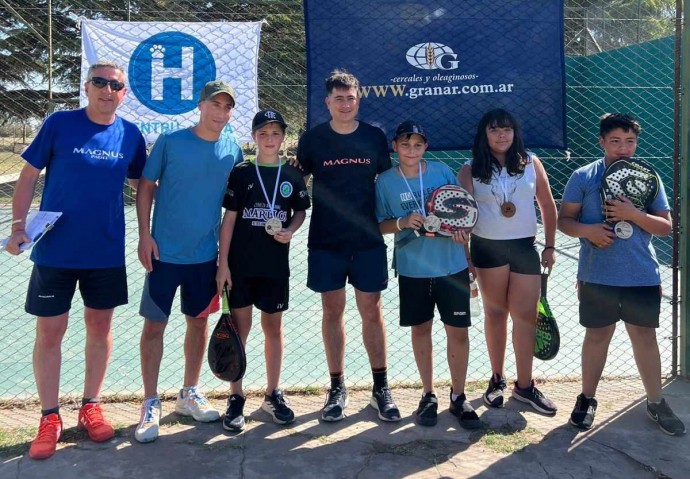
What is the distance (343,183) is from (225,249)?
2.45 ft

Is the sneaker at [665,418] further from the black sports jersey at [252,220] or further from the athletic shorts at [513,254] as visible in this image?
the black sports jersey at [252,220]

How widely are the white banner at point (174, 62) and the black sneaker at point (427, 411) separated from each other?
337 cm

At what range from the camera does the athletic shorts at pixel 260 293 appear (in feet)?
11.5

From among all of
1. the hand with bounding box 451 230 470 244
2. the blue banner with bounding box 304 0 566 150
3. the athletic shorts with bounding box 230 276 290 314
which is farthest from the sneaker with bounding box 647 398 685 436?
the athletic shorts with bounding box 230 276 290 314

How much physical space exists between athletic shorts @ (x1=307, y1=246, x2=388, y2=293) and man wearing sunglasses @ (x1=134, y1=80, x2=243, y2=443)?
1.90 feet

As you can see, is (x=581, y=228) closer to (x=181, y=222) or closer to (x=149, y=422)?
(x=181, y=222)

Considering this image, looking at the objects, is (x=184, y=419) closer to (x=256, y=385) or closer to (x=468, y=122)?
(x=256, y=385)

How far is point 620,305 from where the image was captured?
3516mm

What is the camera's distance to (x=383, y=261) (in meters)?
3.64

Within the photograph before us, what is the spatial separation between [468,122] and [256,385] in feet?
7.62

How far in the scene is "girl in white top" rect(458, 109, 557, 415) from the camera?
142 inches

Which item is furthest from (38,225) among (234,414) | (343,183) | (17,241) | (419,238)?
(419,238)

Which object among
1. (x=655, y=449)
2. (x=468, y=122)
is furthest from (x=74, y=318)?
(x=655, y=449)

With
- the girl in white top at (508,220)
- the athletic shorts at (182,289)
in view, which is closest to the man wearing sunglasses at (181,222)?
the athletic shorts at (182,289)
